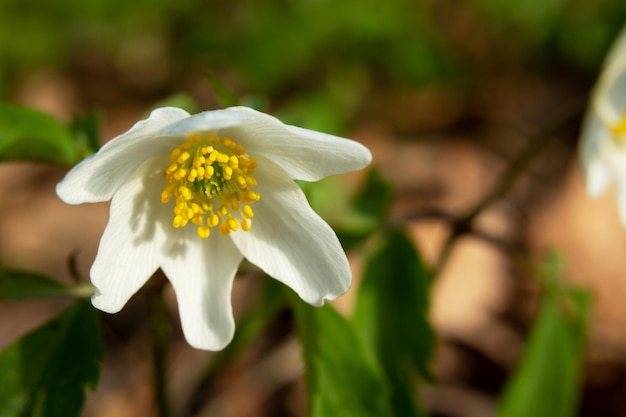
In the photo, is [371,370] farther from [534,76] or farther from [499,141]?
[534,76]

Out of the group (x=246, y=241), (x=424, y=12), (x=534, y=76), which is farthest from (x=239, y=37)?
(x=246, y=241)

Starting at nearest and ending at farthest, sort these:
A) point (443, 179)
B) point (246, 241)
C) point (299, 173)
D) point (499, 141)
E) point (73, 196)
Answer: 1. point (73, 196)
2. point (299, 173)
3. point (246, 241)
4. point (443, 179)
5. point (499, 141)

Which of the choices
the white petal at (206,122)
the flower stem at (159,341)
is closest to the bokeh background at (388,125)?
the flower stem at (159,341)

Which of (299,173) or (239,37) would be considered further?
(239,37)

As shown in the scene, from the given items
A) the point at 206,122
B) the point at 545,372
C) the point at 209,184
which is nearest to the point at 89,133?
the point at 209,184

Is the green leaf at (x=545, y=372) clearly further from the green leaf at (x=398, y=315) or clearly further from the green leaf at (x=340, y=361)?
the green leaf at (x=340, y=361)

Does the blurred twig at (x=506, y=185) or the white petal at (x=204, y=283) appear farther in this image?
the blurred twig at (x=506, y=185)

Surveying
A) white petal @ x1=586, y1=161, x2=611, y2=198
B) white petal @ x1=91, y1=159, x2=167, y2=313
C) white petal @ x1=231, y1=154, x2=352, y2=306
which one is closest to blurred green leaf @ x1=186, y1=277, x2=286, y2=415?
white petal @ x1=231, y1=154, x2=352, y2=306
